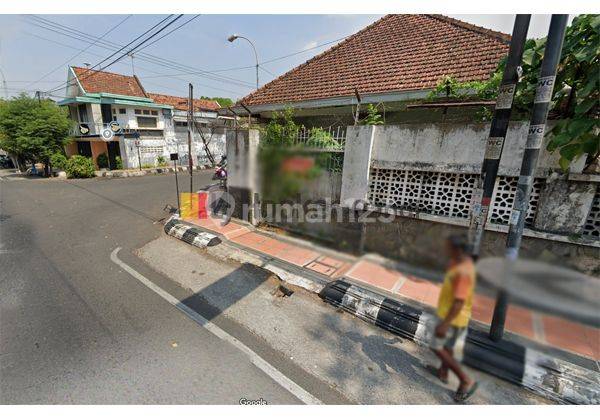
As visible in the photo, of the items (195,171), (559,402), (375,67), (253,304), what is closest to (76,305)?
(253,304)

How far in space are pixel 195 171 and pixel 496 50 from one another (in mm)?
16501

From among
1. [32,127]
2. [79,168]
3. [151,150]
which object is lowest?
[79,168]

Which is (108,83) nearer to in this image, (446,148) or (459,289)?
(446,148)

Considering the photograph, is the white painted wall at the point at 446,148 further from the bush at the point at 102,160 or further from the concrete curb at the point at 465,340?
the bush at the point at 102,160

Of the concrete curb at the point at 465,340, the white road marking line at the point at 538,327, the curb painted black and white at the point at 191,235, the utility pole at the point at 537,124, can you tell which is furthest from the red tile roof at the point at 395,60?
the white road marking line at the point at 538,327

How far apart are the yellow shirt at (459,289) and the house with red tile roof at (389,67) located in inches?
217

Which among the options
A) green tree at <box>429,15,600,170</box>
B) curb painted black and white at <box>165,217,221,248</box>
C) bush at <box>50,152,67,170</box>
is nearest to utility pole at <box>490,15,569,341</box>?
green tree at <box>429,15,600,170</box>

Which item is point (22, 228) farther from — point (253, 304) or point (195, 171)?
point (195, 171)

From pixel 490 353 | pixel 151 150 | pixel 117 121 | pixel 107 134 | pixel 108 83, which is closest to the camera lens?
pixel 490 353

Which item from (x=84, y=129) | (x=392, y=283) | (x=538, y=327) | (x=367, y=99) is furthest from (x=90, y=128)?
(x=538, y=327)

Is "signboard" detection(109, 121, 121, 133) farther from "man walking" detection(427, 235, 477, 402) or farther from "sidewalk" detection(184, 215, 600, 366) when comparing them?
"man walking" detection(427, 235, 477, 402)

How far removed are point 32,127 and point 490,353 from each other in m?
23.6

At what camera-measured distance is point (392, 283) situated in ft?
13.8

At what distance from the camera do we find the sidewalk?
0.70 meters
